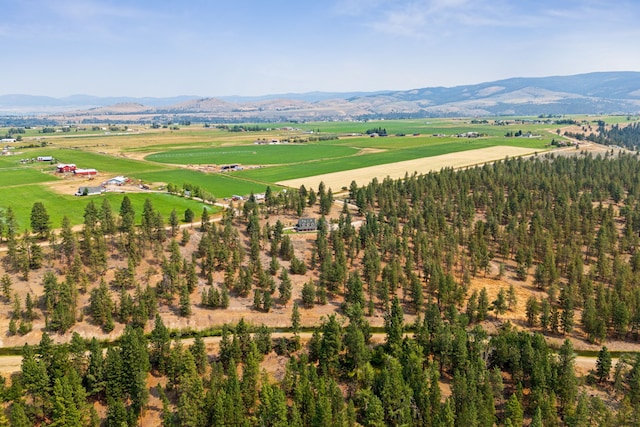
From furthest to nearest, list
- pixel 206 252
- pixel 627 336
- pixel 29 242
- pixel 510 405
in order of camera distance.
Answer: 1. pixel 206 252
2. pixel 29 242
3. pixel 627 336
4. pixel 510 405

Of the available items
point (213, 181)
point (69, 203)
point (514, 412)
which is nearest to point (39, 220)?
point (69, 203)

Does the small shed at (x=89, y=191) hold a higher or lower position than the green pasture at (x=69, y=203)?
higher

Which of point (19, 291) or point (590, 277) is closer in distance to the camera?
point (19, 291)

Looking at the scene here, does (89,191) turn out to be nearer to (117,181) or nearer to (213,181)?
(117,181)

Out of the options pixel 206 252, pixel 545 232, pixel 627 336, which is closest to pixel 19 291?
pixel 206 252

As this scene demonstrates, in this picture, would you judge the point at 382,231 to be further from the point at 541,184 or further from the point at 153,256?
the point at 541,184

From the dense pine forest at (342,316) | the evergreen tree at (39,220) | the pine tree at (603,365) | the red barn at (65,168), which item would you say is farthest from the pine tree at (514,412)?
the red barn at (65,168)

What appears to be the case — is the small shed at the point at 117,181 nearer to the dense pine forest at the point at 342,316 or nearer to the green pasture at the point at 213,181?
the green pasture at the point at 213,181
